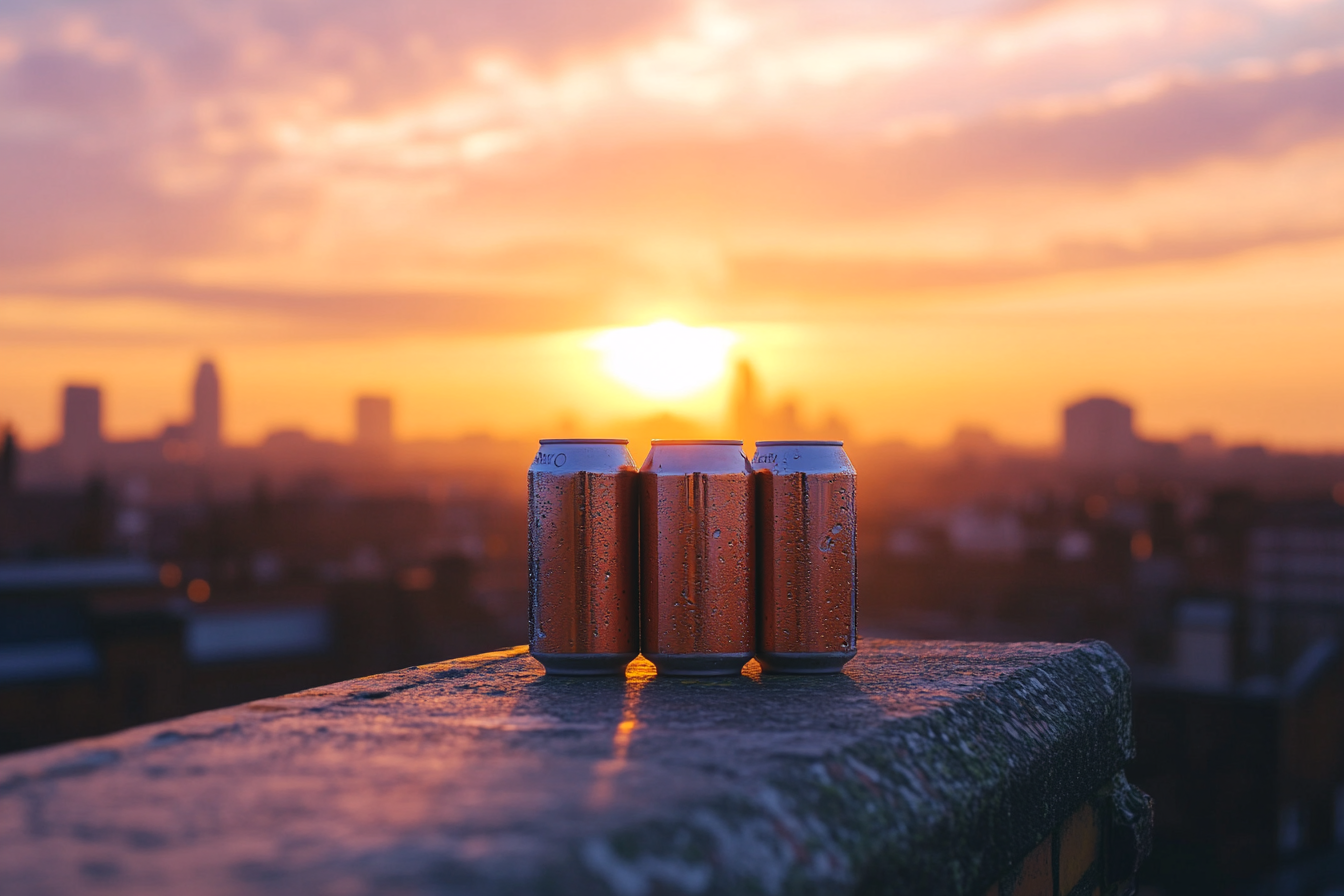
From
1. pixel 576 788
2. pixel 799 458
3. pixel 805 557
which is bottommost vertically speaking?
pixel 576 788

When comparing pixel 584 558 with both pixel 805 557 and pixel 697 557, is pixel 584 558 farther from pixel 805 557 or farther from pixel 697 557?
pixel 805 557

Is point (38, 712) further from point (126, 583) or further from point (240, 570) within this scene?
point (240, 570)

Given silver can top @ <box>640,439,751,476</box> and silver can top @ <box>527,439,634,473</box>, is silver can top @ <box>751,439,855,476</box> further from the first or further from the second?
silver can top @ <box>527,439,634,473</box>

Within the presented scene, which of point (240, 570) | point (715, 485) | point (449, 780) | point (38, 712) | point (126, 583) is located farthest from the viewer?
point (240, 570)

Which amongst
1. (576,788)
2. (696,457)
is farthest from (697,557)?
(576,788)

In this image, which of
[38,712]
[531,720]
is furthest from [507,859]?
[38,712]
